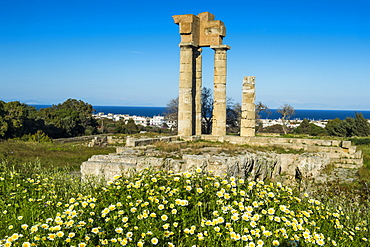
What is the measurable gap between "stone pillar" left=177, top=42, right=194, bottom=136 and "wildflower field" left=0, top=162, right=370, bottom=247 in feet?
48.2

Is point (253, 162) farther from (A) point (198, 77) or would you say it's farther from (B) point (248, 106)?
(A) point (198, 77)

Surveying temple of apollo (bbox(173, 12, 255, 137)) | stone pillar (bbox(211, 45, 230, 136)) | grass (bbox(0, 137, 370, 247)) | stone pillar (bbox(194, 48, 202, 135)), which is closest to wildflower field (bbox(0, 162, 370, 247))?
grass (bbox(0, 137, 370, 247))

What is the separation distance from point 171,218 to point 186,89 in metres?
16.3

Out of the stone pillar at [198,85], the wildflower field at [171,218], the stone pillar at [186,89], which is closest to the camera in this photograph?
the wildflower field at [171,218]

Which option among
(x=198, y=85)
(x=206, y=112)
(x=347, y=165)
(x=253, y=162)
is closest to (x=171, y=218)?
(x=253, y=162)

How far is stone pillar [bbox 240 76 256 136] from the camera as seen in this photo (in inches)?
863

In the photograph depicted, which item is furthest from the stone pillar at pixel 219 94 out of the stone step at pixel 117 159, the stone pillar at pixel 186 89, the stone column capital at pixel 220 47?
the stone step at pixel 117 159

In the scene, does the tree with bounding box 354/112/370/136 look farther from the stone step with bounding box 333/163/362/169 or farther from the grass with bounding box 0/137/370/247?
the grass with bounding box 0/137/370/247

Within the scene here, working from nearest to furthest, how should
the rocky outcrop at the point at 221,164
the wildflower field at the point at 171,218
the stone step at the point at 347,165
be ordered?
the wildflower field at the point at 171,218 → the rocky outcrop at the point at 221,164 → the stone step at the point at 347,165

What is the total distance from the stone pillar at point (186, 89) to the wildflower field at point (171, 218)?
48.2ft

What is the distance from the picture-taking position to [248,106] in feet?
72.3

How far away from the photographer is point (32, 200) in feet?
19.1

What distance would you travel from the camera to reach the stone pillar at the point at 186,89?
20.8 meters

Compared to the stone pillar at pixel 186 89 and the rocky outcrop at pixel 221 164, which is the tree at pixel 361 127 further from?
the rocky outcrop at pixel 221 164
